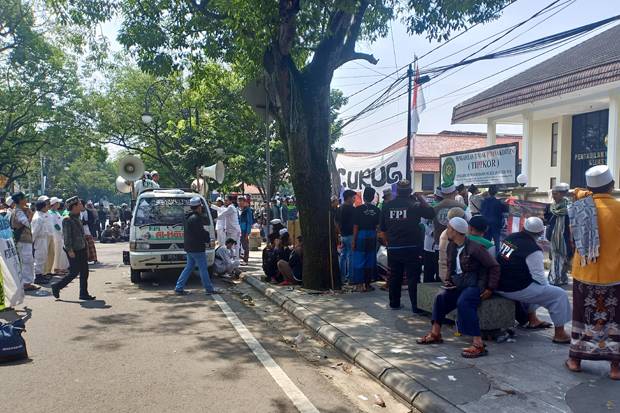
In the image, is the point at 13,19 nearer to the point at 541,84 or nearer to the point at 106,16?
the point at 106,16

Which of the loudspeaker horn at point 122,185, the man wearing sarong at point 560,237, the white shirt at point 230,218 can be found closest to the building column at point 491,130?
the man wearing sarong at point 560,237

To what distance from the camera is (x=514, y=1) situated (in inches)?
351

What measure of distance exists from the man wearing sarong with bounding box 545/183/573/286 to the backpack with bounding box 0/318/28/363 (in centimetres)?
814

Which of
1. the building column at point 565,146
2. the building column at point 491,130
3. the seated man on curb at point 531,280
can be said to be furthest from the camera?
the building column at point 491,130

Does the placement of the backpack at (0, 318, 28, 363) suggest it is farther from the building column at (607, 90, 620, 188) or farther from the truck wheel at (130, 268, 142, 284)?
the building column at (607, 90, 620, 188)

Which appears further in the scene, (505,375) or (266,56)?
(266,56)

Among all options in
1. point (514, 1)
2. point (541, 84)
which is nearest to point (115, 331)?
point (514, 1)

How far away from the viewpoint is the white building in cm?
1429

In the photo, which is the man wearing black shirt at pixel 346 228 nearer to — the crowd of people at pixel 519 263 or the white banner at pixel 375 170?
the crowd of people at pixel 519 263

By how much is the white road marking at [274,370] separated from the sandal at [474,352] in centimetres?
178

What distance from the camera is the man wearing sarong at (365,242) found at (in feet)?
29.4

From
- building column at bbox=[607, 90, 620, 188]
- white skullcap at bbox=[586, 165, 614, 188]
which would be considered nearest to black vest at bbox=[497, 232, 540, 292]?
white skullcap at bbox=[586, 165, 614, 188]

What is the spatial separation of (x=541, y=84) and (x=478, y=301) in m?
12.3

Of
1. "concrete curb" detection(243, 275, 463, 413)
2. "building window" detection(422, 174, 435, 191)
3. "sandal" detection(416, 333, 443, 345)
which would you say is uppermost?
"building window" detection(422, 174, 435, 191)
